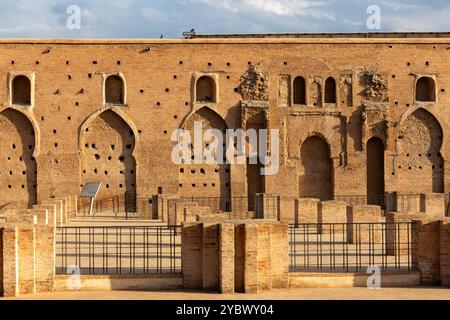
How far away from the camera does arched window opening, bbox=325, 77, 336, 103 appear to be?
33250mm

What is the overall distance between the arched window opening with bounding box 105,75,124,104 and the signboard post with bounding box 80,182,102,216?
3.23 metres

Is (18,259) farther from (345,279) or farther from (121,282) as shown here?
(345,279)

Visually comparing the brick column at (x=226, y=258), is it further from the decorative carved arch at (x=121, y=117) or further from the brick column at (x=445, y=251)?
the decorative carved arch at (x=121, y=117)

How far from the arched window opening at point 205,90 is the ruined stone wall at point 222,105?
0.44ft

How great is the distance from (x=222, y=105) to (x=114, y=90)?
4.11m

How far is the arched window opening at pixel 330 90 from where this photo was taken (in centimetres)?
3325

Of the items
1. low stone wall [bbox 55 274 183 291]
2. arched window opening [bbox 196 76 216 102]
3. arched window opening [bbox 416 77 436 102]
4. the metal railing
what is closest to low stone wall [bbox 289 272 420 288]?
low stone wall [bbox 55 274 183 291]

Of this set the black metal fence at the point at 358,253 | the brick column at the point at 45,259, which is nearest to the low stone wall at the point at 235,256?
the black metal fence at the point at 358,253

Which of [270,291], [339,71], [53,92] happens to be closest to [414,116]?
[339,71]

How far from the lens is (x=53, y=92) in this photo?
32.1m

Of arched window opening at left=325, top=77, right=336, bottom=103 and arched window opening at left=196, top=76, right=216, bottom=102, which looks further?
arched window opening at left=325, top=77, right=336, bottom=103

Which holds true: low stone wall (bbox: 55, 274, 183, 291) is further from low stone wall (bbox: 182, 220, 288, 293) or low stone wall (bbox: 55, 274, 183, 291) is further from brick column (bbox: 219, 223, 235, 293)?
brick column (bbox: 219, 223, 235, 293)

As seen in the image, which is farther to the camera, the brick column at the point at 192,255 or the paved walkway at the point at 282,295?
the brick column at the point at 192,255

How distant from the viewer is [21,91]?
32.6 m
